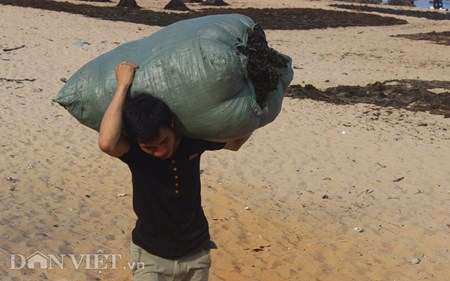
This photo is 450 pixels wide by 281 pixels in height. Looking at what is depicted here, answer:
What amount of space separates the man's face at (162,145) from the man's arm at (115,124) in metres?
0.12

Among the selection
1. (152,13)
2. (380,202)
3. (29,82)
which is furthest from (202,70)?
(152,13)

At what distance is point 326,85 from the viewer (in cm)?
1412

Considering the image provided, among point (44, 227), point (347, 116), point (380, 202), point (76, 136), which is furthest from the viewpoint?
point (347, 116)

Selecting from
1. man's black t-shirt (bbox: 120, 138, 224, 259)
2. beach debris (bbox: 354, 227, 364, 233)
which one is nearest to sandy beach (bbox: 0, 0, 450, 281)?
beach debris (bbox: 354, 227, 364, 233)

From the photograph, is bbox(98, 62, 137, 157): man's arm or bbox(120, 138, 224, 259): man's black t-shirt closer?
bbox(98, 62, 137, 157): man's arm

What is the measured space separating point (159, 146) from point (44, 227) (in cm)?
343

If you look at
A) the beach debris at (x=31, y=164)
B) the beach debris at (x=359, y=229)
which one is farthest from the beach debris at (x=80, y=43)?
the beach debris at (x=359, y=229)

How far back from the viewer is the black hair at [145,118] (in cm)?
316

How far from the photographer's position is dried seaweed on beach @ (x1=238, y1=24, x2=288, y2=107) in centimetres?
348

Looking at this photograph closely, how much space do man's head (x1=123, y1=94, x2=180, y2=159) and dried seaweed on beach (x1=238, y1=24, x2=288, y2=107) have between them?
1.53 ft

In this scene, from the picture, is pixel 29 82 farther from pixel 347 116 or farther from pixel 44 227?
pixel 44 227

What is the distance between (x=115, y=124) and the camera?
325cm

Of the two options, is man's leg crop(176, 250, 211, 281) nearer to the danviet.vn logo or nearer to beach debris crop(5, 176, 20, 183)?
the danviet.vn logo

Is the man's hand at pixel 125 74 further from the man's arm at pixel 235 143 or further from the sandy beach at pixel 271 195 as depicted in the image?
the sandy beach at pixel 271 195
